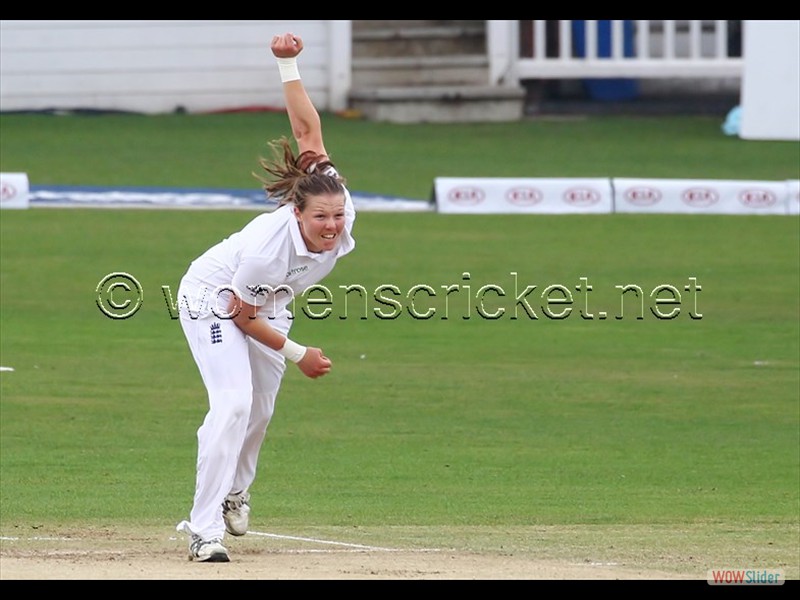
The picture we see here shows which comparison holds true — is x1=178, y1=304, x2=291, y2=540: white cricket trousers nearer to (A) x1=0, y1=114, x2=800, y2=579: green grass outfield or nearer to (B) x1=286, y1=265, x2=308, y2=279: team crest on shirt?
(B) x1=286, y1=265, x2=308, y2=279: team crest on shirt

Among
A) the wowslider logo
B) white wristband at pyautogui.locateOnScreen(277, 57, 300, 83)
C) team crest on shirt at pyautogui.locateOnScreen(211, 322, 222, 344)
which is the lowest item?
the wowslider logo

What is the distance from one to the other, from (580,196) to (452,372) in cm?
819

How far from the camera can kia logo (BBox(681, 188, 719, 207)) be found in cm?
2217

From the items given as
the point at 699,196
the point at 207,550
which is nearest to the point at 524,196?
the point at 699,196

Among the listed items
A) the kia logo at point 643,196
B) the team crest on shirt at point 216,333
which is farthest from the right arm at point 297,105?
the kia logo at point 643,196

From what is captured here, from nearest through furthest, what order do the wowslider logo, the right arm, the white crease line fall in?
the wowslider logo → the right arm → the white crease line

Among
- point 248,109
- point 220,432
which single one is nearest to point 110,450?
point 220,432

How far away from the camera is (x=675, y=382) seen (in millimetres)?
14203

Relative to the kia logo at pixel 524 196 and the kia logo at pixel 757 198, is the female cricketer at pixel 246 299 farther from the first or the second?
the kia logo at pixel 757 198

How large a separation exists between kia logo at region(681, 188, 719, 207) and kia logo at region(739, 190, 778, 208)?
384 millimetres

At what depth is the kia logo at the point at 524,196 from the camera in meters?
22.0

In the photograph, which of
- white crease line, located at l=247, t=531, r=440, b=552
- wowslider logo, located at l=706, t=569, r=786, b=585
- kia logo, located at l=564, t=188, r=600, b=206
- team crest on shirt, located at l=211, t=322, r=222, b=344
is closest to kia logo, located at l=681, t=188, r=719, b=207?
kia logo, located at l=564, t=188, r=600, b=206

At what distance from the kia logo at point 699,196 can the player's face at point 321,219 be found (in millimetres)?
15424

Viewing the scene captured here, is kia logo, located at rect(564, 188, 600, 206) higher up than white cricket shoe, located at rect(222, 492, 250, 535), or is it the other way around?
kia logo, located at rect(564, 188, 600, 206)
